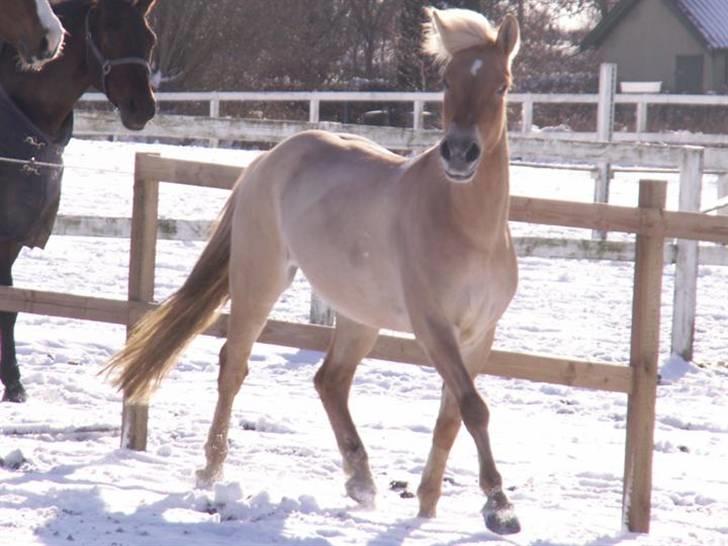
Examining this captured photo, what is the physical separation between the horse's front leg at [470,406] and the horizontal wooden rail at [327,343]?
0.44 m

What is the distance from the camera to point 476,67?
454cm

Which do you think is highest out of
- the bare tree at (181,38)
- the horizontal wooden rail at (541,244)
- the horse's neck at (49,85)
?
the bare tree at (181,38)

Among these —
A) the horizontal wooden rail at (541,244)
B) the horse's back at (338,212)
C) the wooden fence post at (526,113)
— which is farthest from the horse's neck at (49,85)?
the wooden fence post at (526,113)

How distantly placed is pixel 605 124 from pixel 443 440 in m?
8.57

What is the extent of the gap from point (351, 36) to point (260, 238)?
28.1 m

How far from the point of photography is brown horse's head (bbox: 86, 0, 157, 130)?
21.1ft

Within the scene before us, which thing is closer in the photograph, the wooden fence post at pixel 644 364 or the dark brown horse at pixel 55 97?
the wooden fence post at pixel 644 364

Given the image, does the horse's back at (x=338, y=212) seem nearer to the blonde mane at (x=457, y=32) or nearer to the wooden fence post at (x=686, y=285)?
the blonde mane at (x=457, y=32)

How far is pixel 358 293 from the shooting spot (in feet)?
16.7

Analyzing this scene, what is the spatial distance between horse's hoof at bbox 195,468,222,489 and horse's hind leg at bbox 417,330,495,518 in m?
0.89

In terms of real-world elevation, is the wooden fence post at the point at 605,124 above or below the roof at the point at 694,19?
below

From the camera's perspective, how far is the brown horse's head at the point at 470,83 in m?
4.34

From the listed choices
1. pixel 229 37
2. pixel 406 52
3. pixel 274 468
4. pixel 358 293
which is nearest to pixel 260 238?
pixel 358 293

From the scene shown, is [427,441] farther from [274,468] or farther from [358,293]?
[358,293]
